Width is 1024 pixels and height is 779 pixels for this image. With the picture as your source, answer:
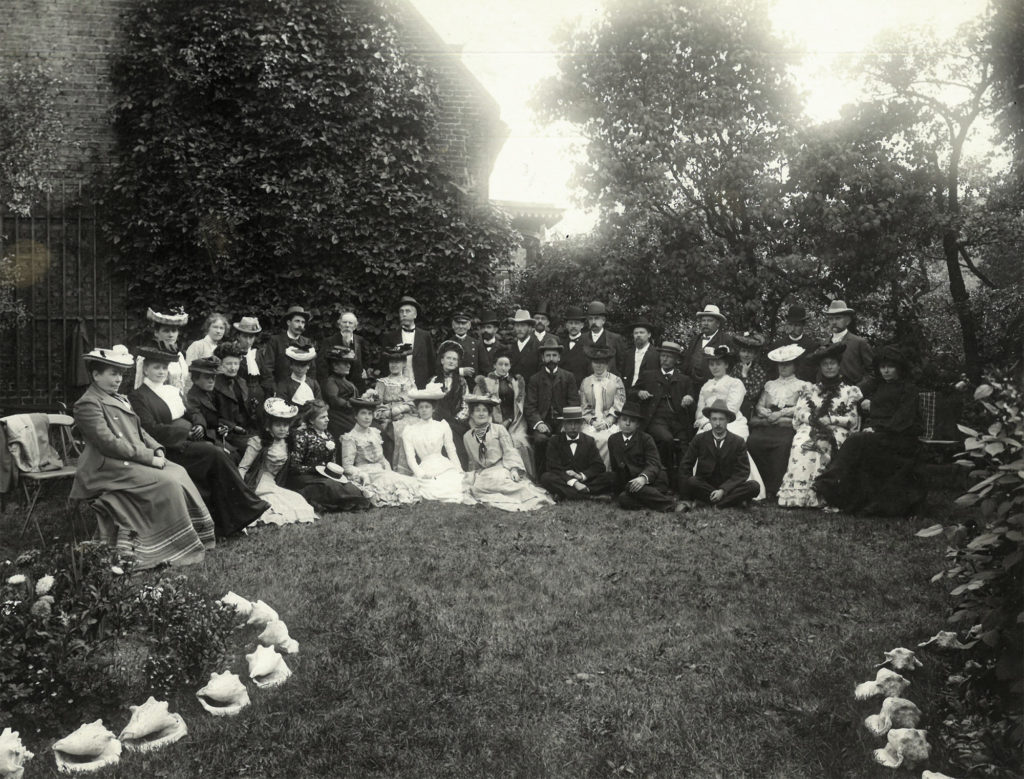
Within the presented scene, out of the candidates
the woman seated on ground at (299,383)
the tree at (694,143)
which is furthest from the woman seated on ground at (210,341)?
the tree at (694,143)

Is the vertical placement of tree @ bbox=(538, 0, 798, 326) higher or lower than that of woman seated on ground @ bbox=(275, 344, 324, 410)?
higher

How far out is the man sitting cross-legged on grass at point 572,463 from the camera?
942cm

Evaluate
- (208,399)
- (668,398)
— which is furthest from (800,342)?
(208,399)

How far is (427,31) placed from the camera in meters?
14.0

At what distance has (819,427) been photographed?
920 centimetres

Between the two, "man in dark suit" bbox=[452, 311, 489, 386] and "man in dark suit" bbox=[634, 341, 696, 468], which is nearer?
"man in dark suit" bbox=[634, 341, 696, 468]

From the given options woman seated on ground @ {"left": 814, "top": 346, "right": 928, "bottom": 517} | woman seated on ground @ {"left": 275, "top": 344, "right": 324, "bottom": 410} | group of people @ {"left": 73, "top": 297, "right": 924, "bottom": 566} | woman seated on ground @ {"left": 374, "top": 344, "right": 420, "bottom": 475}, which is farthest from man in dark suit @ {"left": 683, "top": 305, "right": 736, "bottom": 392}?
woman seated on ground @ {"left": 275, "top": 344, "right": 324, "bottom": 410}

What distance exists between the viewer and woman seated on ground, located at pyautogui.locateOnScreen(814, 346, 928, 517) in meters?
8.41

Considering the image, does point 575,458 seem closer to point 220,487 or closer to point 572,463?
point 572,463

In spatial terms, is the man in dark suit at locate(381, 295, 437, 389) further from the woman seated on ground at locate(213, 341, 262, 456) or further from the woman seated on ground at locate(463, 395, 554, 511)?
the woman seated on ground at locate(213, 341, 262, 456)

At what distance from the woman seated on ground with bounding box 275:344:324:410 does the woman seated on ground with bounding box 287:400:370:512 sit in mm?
264

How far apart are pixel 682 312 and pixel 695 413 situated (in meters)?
2.67

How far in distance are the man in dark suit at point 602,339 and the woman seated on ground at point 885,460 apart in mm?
3023

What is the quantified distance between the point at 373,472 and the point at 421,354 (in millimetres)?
2145
